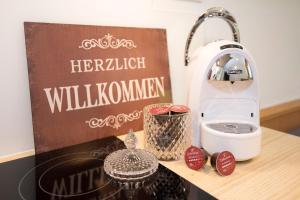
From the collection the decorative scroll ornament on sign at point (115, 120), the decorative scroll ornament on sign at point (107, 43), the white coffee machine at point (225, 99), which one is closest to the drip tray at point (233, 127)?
the white coffee machine at point (225, 99)

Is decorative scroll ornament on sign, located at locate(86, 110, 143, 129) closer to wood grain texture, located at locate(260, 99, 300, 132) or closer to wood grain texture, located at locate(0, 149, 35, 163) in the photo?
wood grain texture, located at locate(0, 149, 35, 163)

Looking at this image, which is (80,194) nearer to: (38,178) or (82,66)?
(38,178)

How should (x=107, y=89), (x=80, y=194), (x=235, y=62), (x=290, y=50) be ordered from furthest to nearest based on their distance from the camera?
(x=290, y=50)
(x=107, y=89)
(x=235, y=62)
(x=80, y=194)

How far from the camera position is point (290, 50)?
4.47 feet

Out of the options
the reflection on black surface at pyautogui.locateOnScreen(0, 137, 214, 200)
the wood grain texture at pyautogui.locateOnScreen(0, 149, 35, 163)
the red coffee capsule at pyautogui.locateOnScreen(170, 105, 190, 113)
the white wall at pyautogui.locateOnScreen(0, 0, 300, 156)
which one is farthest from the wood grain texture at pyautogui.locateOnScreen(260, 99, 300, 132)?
the wood grain texture at pyautogui.locateOnScreen(0, 149, 35, 163)

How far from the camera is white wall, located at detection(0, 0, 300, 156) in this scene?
0.63 m

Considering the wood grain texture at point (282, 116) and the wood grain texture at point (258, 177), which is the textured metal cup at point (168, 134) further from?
the wood grain texture at point (282, 116)

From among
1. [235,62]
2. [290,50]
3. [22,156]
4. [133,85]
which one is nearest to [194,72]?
[235,62]

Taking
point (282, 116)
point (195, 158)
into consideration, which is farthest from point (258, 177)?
point (282, 116)

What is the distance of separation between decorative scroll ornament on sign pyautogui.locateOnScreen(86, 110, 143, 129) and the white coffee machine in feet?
0.64

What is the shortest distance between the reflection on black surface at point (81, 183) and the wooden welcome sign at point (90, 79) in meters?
0.08

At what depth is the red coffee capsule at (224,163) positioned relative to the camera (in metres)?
0.54

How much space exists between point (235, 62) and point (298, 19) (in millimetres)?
1041

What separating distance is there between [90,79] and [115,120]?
146 millimetres
